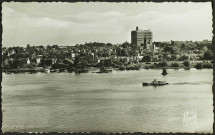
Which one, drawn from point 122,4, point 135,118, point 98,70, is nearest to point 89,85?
point 98,70

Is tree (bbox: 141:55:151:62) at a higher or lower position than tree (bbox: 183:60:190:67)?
higher

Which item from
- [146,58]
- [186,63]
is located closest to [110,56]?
[146,58]

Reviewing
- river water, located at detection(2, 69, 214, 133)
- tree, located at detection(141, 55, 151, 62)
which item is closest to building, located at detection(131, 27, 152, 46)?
tree, located at detection(141, 55, 151, 62)

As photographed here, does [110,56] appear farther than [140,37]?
Yes

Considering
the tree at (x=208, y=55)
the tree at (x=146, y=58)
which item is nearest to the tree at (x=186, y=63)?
the tree at (x=208, y=55)

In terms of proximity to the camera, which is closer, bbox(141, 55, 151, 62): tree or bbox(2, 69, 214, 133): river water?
bbox(2, 69, 214, 133): river water

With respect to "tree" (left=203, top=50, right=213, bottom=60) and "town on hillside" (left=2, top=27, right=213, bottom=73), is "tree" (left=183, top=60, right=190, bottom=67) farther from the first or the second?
"tree" (left=203, top=50, right=213, bottom=60)

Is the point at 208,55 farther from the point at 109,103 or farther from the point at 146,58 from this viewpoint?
the point at 109,103

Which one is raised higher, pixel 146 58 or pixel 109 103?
pixel 146 58

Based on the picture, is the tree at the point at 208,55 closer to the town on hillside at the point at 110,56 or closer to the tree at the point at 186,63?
the town on hillside at the point at 110,56
